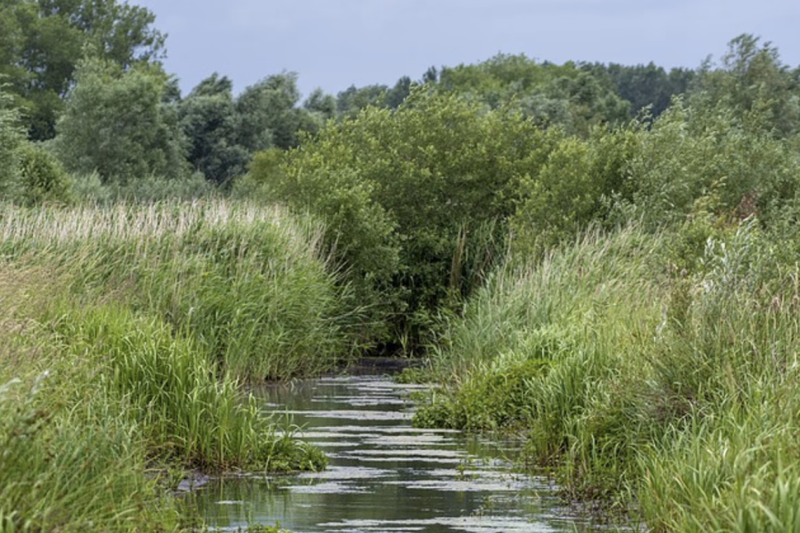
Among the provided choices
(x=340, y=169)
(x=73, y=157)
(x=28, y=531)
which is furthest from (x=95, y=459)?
(x=73, y=157)

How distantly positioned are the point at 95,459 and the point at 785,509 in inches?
142

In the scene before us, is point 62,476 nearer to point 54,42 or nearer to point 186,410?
point 186,410

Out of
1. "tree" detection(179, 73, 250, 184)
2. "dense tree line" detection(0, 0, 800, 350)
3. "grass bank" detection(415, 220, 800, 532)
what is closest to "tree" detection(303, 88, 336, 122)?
"tree" detection(179, 73, 250, 184)

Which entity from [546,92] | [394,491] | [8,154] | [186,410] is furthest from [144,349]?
[546,92]

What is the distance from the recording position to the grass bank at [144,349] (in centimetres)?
802

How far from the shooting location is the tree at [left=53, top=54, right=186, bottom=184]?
2672 inches

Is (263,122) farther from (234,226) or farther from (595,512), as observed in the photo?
(595,512)

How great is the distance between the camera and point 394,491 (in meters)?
11.9

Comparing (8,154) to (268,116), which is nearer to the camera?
(8,154)

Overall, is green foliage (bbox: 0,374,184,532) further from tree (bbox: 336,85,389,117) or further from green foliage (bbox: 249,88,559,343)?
tree (bbox: 336,85,389,117)

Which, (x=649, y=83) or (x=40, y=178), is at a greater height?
(x=649, y=83)

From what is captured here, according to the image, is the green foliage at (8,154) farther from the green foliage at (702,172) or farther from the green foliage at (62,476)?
the green foliage at (62,476)

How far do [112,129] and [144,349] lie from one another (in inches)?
2237

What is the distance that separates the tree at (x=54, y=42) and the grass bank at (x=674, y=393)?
7157 cm
